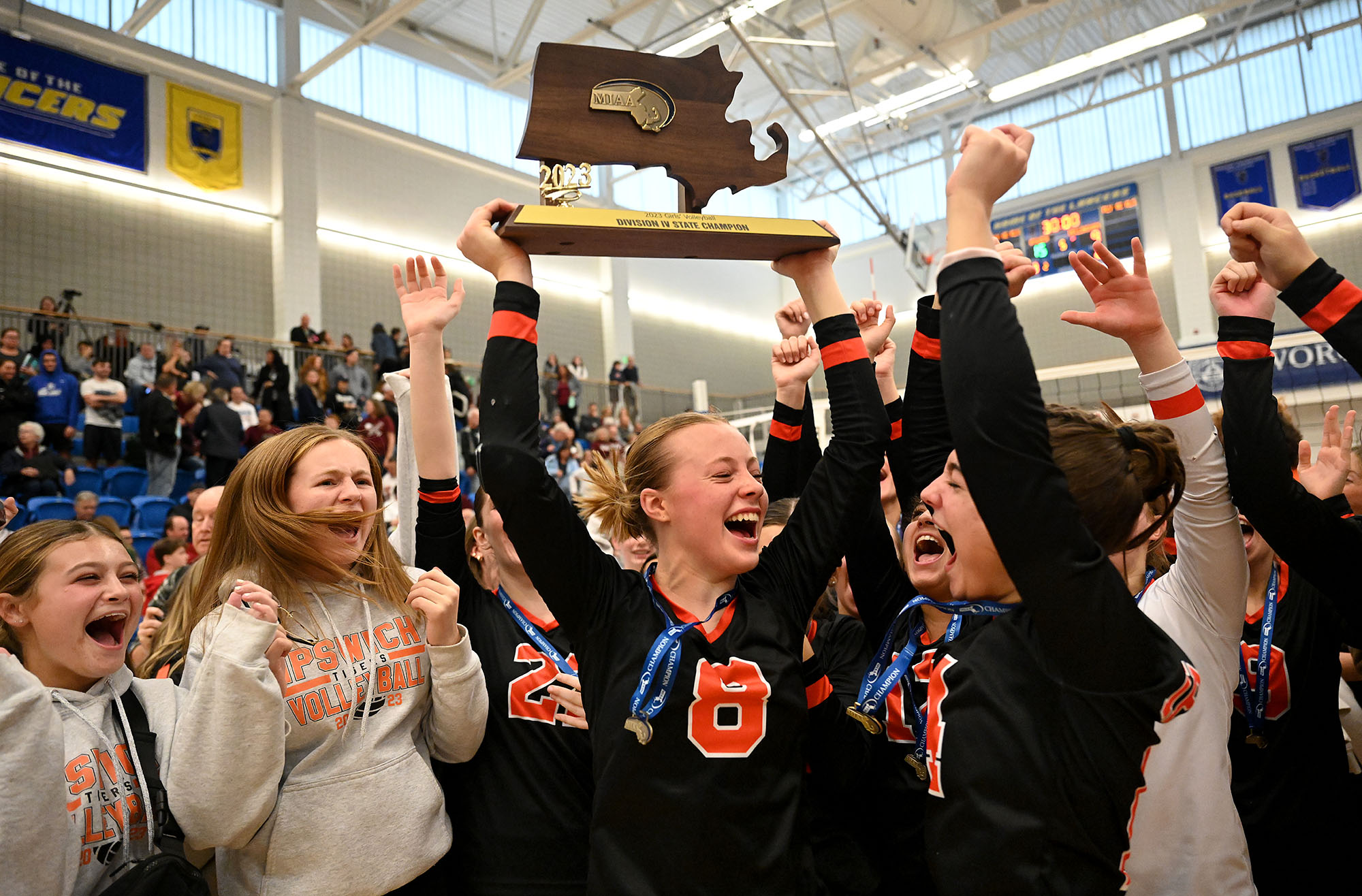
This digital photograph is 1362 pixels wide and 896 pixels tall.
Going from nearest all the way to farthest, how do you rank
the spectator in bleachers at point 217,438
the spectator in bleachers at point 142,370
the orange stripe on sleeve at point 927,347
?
the orange stripe on sleeve at point 927,347, the spectator in bleachers at point 217,438, the spectator in bleachers at point 142,370

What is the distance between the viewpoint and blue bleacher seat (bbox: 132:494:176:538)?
328 inches

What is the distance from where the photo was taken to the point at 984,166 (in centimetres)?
128

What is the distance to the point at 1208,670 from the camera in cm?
165

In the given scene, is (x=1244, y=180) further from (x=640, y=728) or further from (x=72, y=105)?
(x=640, y=728)

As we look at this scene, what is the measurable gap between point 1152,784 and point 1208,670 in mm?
236

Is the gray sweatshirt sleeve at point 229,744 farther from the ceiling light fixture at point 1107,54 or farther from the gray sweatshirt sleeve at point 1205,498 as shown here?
the ceiling light fixture at point 1107,54

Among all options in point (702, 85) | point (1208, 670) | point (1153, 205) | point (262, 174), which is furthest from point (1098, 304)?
point (1153, 205)

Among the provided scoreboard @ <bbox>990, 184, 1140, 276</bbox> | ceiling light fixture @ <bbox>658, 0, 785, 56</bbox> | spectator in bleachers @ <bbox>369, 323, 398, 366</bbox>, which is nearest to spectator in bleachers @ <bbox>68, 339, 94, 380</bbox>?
spectator in bleachers @ <bbox>369, 323, 398, 366</bbox>

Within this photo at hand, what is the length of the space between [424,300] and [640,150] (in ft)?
1.84

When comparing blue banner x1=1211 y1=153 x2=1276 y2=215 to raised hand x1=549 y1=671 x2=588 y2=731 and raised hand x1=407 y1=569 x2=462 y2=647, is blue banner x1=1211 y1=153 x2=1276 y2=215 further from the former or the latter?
raised hand x1=407 y1=569 x2=462 y2=647

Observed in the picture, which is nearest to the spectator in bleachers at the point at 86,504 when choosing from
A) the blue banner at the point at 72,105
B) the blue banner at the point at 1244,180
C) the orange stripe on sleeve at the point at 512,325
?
the blue banner at the point at 72,105

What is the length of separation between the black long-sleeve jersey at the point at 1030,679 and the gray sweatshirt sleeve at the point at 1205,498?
1.30 feet

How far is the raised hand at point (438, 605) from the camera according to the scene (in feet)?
5.81

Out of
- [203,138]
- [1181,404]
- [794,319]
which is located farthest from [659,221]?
[203,138]
